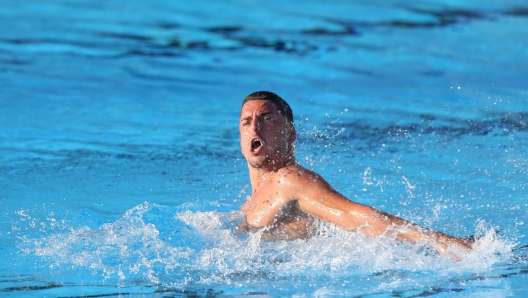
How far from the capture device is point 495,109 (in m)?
6.83

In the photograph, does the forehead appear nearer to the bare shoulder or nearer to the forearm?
the bare shoulder

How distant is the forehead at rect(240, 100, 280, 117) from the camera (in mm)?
4078

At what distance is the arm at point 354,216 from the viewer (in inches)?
133

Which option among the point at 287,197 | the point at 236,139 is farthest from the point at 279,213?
the point at 236,139

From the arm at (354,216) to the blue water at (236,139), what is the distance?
0.43 ft

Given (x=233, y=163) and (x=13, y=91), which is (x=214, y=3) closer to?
(x=13, y=91)

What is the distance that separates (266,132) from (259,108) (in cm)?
16

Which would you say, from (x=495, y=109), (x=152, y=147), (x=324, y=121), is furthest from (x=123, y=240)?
(x=495, y=109)

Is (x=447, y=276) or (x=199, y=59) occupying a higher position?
(x=199, y=59)

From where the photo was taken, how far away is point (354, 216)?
3.47 metres

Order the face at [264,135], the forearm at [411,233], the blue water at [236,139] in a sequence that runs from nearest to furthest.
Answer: the forearm at [411,233], the blue water at [236,139], the face at [264,135]

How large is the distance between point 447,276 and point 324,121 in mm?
3553

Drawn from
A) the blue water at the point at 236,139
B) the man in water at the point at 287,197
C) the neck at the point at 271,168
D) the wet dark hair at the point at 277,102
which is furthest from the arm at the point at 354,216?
the wet dark hair at the point at 277,102

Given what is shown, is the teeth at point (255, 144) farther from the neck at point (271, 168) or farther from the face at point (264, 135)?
the neck at point (271, 168)
